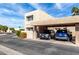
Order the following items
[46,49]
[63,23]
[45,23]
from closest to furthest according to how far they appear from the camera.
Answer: [46,49]
[63,23]
[45,23]

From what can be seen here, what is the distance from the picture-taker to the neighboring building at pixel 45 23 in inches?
820

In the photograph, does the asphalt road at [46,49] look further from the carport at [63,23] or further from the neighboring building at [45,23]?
the neighboring building at [45,23]

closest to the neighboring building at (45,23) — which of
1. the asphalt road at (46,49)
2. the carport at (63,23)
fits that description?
the carport at (63,23)

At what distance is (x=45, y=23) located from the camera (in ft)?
87.5

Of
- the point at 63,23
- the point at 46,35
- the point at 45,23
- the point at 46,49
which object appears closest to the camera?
the point at 46,49

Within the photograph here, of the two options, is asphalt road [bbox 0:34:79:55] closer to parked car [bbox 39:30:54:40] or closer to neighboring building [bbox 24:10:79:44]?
neighboring building [bbox 24:10:79:44]

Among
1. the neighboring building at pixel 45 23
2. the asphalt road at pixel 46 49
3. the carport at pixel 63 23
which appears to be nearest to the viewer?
the asphalt road at pixel 46 49

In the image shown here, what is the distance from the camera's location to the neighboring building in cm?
2084

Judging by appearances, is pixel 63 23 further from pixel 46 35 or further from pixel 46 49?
pixel 46 49

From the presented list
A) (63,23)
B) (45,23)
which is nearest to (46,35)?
(45,23)

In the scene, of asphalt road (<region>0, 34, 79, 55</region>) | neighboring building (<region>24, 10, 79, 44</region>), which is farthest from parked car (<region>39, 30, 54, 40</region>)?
asphalt road (<region>0, 34, 79, 55</region>)

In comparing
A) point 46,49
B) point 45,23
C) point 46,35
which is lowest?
point 46,49
